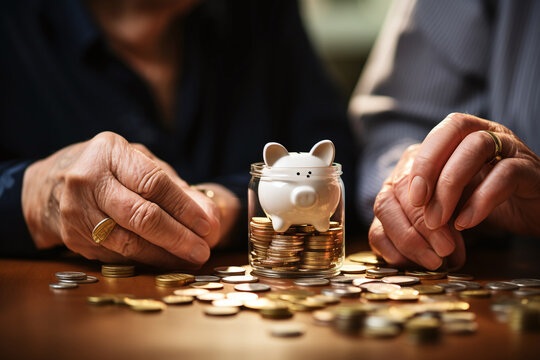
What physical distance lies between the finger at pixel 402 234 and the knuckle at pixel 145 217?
1.31ft

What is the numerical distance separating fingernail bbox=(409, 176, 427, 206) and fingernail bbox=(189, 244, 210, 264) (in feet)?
1.20

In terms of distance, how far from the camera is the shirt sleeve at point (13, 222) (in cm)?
113

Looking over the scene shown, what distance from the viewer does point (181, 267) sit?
3.35ft

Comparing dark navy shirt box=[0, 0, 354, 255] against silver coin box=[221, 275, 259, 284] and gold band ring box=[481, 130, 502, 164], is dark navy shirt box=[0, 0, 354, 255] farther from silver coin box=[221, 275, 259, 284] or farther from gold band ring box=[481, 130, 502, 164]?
gold band ring box=[481, 130, 502, 164]

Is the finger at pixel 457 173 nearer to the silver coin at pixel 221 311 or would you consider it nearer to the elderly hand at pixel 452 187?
the elderly hand at pixel 452 187

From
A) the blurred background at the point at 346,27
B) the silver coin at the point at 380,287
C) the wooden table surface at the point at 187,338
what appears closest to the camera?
the wooden table surface at the point at 187,338

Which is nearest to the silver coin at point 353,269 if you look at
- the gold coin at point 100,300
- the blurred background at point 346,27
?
the gold coin at point 100,300

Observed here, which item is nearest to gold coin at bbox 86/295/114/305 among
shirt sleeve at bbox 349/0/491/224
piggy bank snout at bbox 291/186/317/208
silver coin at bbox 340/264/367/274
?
piggy bank snout at bbox 291/186/317/208

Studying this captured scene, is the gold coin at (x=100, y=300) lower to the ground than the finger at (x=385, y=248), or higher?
lower

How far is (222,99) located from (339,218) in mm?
830

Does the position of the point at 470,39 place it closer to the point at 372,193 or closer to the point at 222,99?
the point at 372,193

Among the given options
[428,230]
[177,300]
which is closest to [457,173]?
[428,230]

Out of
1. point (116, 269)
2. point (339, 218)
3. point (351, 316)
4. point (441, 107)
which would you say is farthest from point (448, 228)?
point (441, 107)

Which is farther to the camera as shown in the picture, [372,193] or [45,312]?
[372,193]
